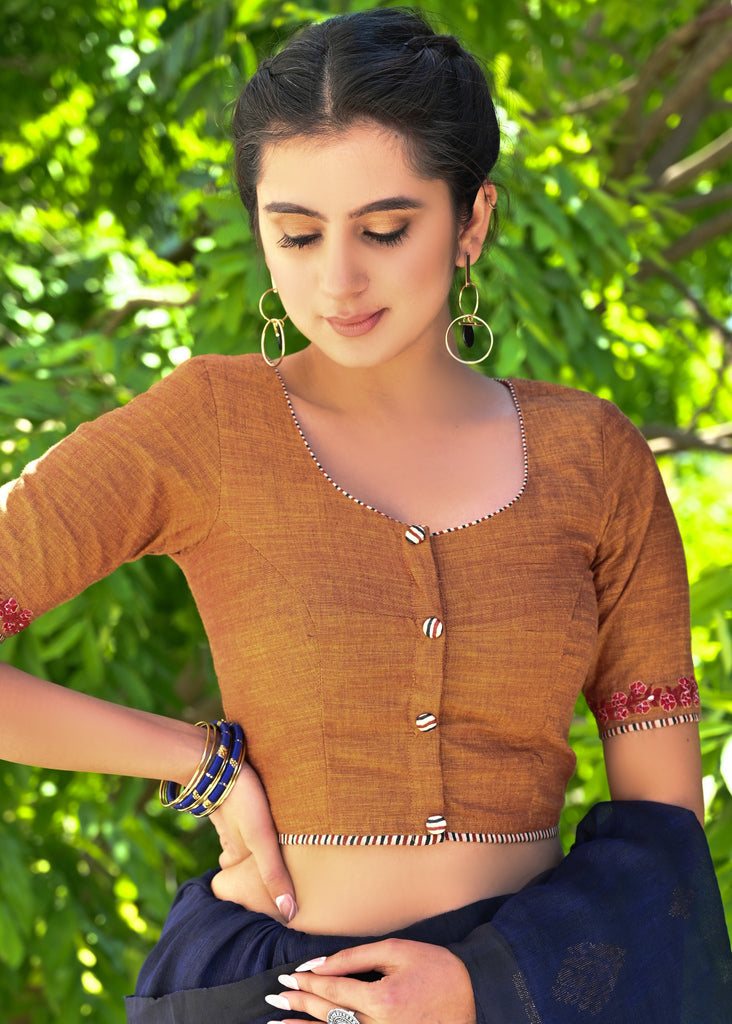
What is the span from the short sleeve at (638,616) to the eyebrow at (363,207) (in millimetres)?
466

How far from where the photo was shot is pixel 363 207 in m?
1.44

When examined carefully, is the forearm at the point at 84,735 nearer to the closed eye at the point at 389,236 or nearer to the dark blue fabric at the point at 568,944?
the dark blue fabric at the point at 568,944

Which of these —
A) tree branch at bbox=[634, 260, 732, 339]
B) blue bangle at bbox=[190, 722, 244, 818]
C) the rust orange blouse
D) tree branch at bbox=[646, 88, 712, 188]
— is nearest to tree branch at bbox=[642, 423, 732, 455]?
tree branch at bbox=[634, 260, 732, 339]

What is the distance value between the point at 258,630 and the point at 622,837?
0.54 metres

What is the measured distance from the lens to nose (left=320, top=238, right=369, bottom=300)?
1439mm

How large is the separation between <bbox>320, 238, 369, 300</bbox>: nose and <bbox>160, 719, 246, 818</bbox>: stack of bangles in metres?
0.55

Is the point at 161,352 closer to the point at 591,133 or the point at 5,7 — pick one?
the point at 591,133

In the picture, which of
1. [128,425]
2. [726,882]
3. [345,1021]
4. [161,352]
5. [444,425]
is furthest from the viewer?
[161,352]

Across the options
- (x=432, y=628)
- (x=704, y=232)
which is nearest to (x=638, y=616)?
(x=432, y=628)

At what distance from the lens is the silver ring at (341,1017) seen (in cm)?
136

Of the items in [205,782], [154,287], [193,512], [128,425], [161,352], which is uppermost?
[154,287]

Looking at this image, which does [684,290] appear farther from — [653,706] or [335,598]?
[335,598]

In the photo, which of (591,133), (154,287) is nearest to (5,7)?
(154,287)

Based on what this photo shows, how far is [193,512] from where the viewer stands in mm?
1521
